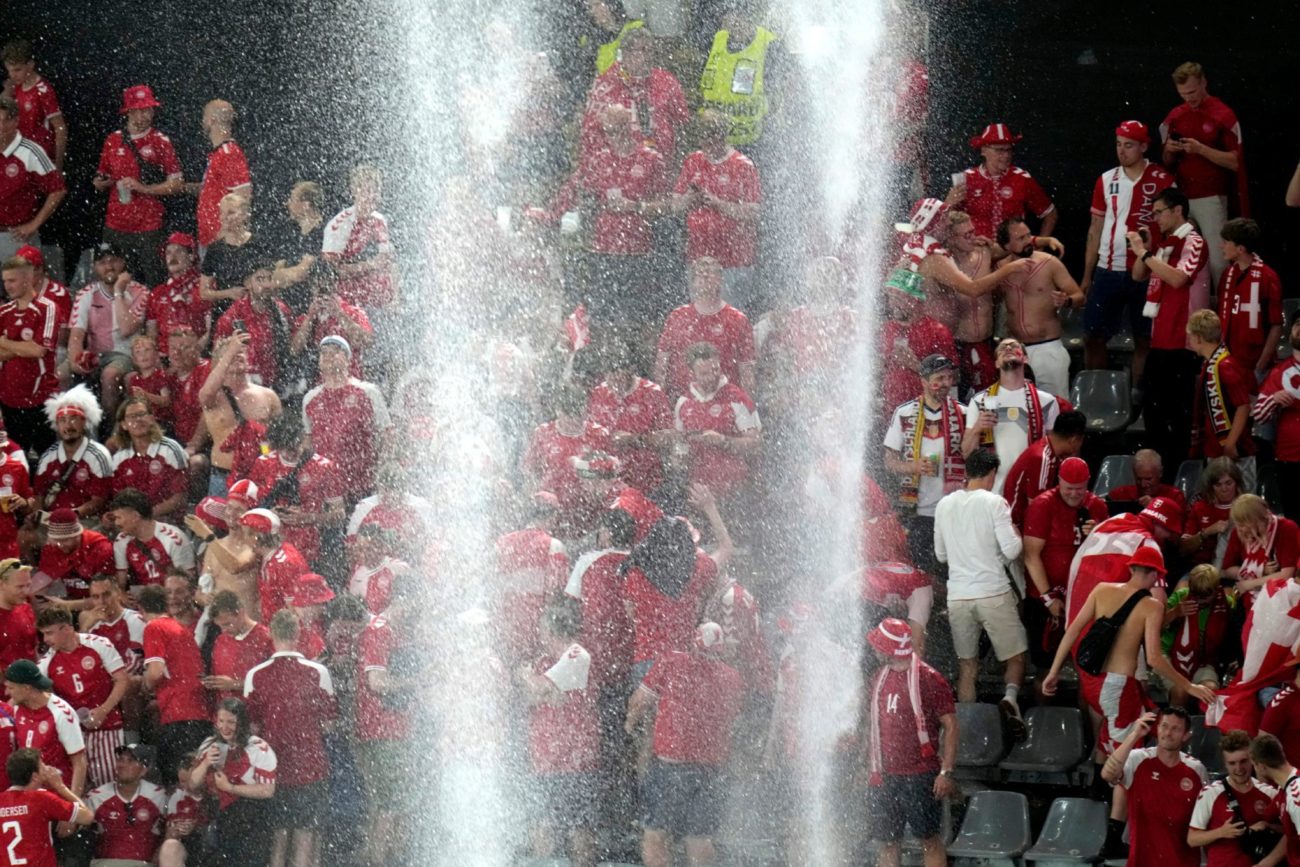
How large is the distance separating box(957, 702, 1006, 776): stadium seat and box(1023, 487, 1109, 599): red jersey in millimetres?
664

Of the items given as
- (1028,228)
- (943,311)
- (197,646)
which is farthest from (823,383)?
(197,646)

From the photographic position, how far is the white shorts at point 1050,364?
1232 cm

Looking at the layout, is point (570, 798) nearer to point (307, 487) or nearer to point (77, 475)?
point (307, 487)

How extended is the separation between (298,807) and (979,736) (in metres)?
3.22

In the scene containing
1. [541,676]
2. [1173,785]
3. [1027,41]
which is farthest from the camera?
[1027,41]

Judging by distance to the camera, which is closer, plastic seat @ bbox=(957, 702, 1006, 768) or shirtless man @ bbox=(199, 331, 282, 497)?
plastic seat @ bbox=(957, 702, 1006, 768)

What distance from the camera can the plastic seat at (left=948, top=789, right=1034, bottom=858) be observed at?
33.5ft

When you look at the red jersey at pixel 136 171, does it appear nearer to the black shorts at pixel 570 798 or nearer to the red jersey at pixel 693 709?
the black shorts at pixel 570 798

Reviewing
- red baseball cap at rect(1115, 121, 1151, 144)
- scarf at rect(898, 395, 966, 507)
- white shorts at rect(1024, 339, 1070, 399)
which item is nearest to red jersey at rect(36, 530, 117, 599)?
scarf at rect(898, 395, 966, 507)

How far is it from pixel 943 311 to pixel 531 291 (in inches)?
94.4

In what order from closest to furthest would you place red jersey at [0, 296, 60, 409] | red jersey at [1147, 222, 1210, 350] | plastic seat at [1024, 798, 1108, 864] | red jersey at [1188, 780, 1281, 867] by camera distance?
red jersey at [1188, 780, 1281, 867]
plastic seat at [1024, 798, 1108, 864]
red jersey at [1147, 222, 1210, 350]
red jersey at [0, 296, 60, 409]

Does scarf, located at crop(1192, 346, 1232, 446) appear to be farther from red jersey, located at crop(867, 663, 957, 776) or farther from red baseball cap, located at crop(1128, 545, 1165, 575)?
red jersey, located at crop(867, 663, 957, 776)

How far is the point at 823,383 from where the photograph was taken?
40.1 feet

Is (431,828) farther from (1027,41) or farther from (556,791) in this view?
(1027,41)
